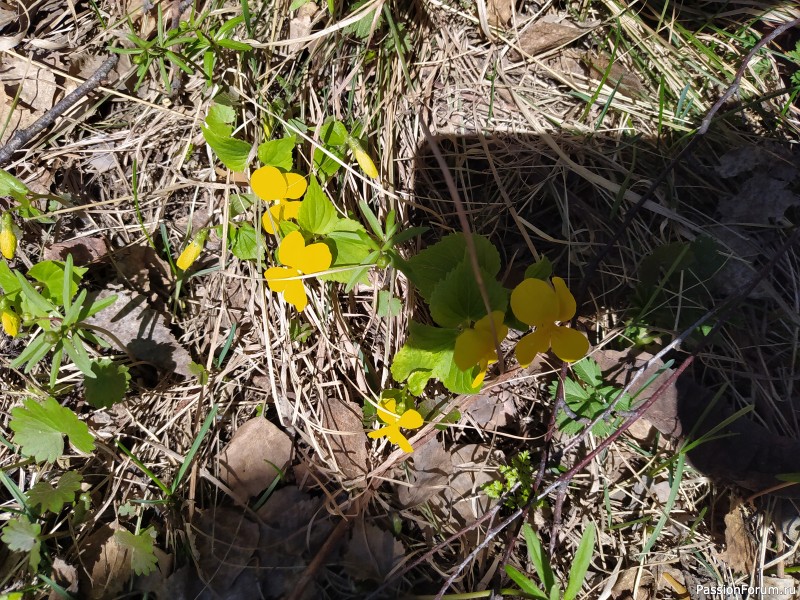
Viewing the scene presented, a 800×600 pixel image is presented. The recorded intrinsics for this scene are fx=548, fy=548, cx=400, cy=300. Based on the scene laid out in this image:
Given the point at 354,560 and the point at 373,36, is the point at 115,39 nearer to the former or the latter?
the point at 373,36

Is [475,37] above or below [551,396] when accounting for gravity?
above

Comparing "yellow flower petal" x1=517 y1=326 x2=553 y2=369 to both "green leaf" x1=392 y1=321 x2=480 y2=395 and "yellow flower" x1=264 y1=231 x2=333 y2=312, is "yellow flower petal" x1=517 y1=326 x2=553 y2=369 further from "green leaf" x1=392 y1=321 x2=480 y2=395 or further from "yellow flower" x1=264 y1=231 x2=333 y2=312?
"yellow flower" x1=264 y1=231 x2=333 y2=312

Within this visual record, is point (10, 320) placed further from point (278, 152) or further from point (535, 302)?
point (535, 302)

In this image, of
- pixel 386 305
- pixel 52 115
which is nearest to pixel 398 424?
pixel 386 305

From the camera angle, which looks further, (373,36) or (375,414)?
(373,36)

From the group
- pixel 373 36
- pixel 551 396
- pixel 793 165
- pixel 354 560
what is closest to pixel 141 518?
pixel 354 560
